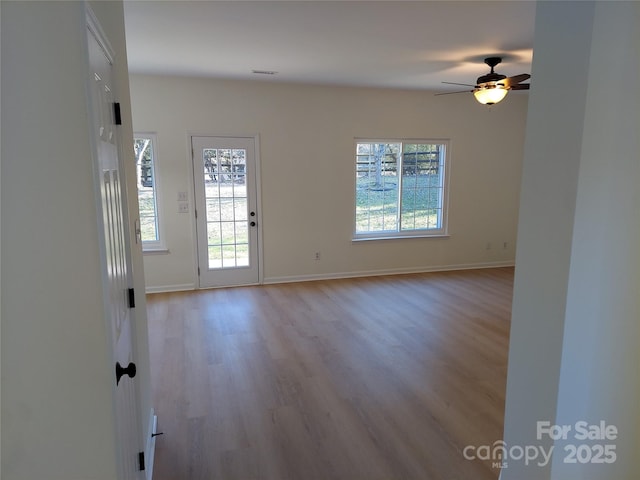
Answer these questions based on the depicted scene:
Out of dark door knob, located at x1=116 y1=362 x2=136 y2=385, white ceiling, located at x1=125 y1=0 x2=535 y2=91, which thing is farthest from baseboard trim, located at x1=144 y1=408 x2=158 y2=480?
white ceiling, located at x1=125 y1=0 x2=535 y2=91

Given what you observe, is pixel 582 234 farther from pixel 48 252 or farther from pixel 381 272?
pixel 381 272

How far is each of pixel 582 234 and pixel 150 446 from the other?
227 cm

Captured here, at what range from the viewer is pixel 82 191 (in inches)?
38.5

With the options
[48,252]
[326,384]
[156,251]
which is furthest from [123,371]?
[156,251]

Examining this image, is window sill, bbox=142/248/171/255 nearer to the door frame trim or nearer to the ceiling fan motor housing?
the door frame trim

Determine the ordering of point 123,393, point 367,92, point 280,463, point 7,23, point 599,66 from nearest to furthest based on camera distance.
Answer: point 7,23, point 599,66, point 123,393, point 280,463, point 367,92

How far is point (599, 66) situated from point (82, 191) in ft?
4.73

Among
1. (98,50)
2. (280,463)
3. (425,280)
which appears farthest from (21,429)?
(425,280)

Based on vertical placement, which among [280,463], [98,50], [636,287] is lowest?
[280,463]

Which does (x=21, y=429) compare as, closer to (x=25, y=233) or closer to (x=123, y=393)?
(x=25, y=233)

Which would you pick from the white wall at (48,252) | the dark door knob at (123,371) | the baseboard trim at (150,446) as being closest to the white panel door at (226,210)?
the baseboard trim at (150,446)

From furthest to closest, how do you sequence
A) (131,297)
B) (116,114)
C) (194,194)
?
(194,194) → (131,297) → (116,114)

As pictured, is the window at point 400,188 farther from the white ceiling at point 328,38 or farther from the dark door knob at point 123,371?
the dark door knob at point 123,371

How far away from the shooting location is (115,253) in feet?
4.61
